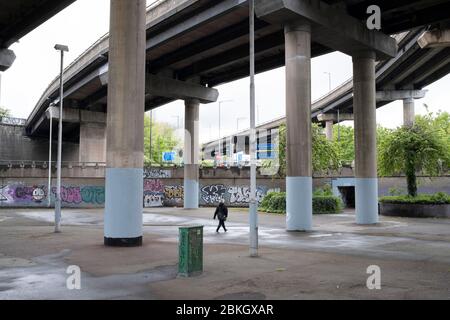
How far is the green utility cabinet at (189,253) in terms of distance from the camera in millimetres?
10172

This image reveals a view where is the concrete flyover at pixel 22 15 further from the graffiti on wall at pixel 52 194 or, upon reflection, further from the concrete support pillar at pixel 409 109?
the concrete support pillar at pixel 409 109

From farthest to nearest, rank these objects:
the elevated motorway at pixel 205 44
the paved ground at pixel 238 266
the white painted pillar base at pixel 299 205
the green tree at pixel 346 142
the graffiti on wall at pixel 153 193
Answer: the green tree at pixel 346 142 < the graffiti on wall at pixel 153 193 < the elevated motorway at pixel 205 44 < the white painted pillar base at pixel 299 205 < the paved ground at pixel 238 266

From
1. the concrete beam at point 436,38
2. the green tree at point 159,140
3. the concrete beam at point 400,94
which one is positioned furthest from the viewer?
the green tree at point 159,140

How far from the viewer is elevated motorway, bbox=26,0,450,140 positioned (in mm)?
24562

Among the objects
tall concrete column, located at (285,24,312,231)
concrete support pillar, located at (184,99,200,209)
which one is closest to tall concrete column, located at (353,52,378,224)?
tall concrete column, located at (285,24,312,231)

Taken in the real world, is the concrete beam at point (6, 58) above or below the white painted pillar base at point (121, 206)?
above

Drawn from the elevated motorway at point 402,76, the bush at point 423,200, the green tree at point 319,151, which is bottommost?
the bush at point 423,200

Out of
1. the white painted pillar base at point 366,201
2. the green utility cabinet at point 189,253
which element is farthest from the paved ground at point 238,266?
the white painted pillar base at point 366,201

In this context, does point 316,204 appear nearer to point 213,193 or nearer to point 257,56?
point 257,56

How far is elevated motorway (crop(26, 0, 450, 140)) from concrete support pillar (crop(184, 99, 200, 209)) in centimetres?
186

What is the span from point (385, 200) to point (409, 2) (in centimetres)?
1361

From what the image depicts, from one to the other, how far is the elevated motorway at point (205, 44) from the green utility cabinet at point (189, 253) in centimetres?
1648

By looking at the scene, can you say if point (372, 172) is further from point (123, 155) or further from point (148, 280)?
point (148, 280)

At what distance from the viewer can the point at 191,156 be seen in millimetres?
40906
